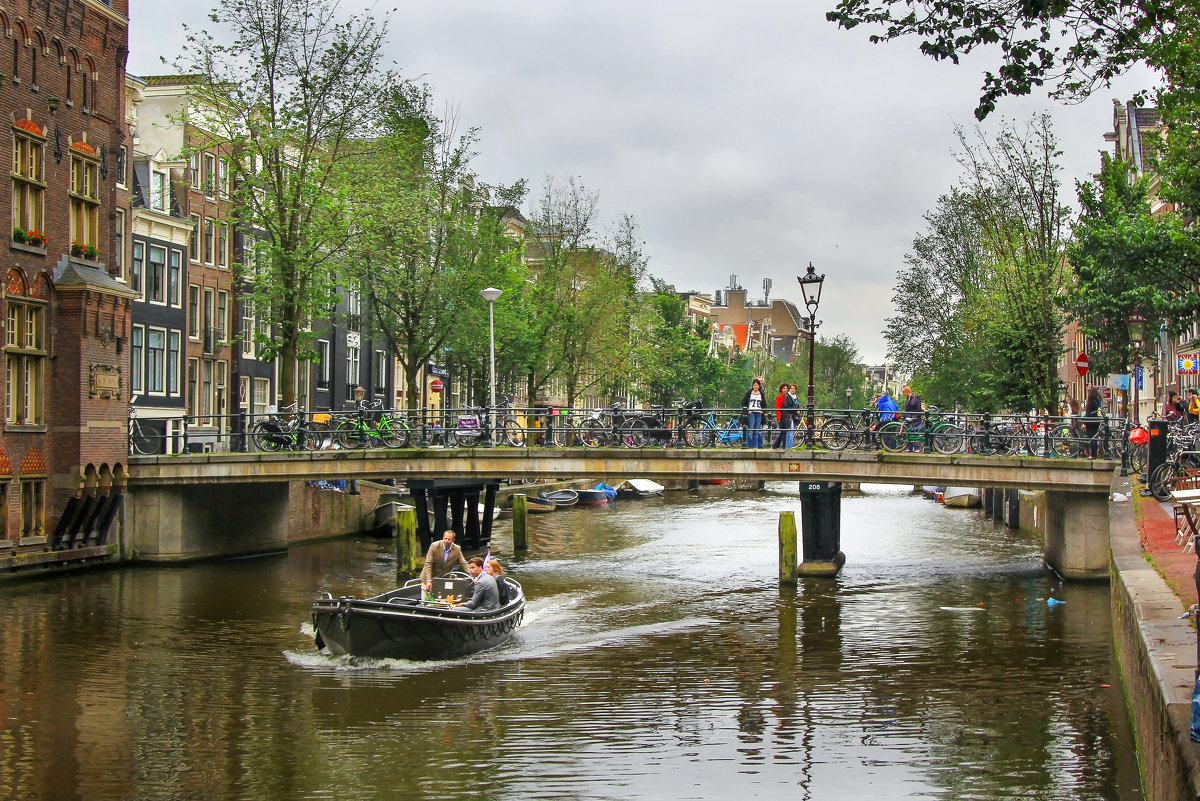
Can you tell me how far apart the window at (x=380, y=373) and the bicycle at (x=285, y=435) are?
33.5m

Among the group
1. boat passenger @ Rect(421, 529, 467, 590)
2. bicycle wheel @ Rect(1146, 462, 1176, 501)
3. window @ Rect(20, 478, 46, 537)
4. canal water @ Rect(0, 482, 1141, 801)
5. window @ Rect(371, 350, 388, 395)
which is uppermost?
window @ Rect(371, 350, 388, 395)

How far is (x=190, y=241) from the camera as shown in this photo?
54781mm

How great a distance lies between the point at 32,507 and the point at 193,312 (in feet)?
68.7

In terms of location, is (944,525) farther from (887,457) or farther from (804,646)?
(804,646)

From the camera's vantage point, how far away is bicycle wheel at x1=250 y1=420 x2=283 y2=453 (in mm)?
39812

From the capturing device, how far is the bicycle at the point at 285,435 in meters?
39.7

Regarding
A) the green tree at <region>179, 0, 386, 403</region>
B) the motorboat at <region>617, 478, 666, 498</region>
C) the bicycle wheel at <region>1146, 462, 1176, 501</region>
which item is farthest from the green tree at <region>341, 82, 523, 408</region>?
the bicycle wheel at <region>1146, 462, 1176, 501</region>

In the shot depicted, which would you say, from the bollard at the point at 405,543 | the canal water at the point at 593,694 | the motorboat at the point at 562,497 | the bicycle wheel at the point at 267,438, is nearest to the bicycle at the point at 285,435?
the bicycle wheel at the point at 267,438

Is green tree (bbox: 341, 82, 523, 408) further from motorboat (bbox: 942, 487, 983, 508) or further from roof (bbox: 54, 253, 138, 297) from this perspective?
motorboat (bbox: 942, 487, 983, 508)

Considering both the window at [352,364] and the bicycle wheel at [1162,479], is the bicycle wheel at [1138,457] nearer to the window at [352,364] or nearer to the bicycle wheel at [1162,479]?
the bicycle wheel at [1162,479]

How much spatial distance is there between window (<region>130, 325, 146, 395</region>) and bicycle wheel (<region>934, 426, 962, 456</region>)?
29.5 metres

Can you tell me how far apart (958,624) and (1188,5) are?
52.8 ft

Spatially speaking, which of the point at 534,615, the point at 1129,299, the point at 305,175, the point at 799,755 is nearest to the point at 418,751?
the point at 799,755

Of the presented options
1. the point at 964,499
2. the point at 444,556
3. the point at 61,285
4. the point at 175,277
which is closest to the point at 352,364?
the point at 175,277
